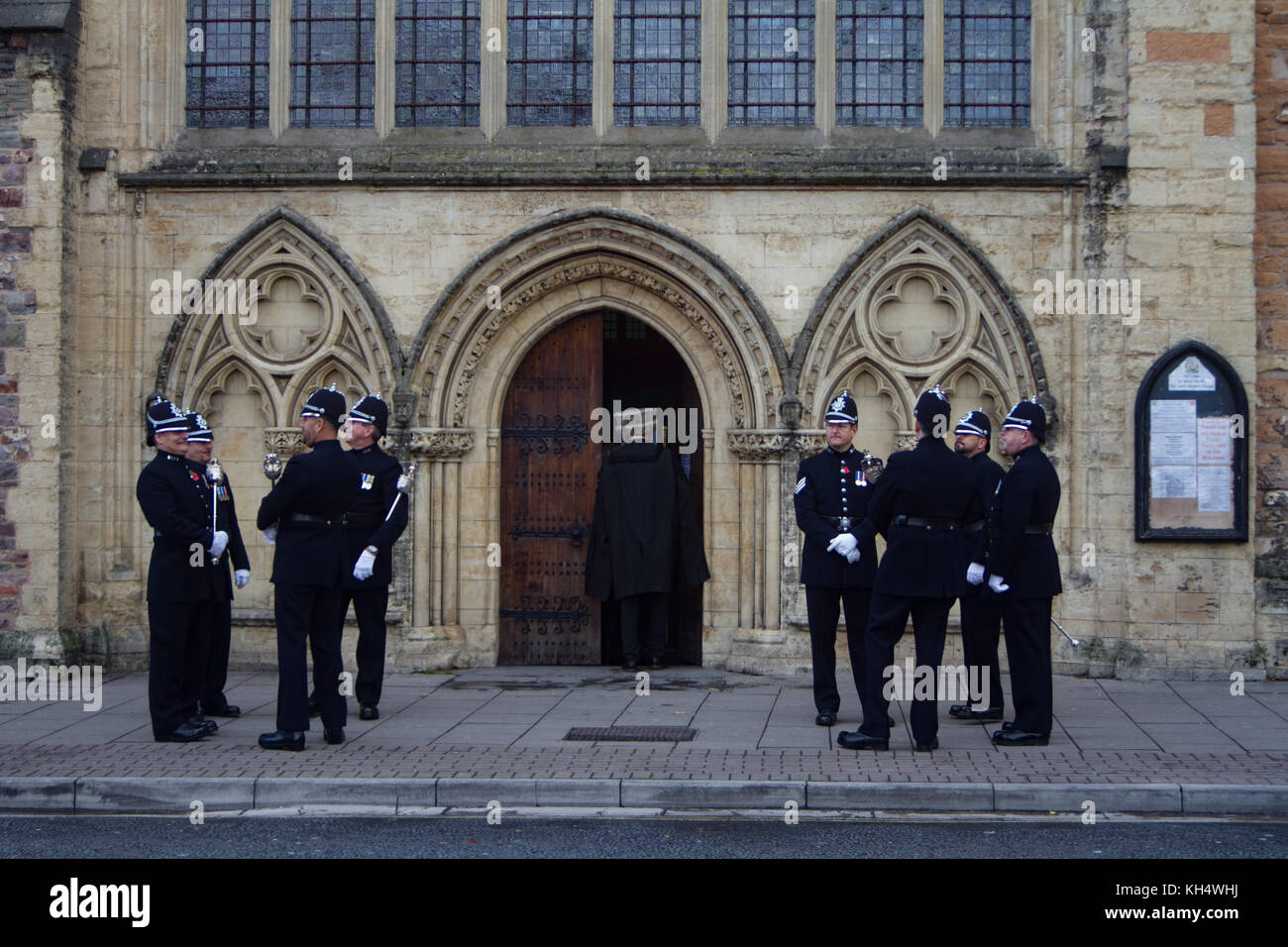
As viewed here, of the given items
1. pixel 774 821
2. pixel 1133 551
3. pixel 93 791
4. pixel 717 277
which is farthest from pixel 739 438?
pixel 93 791

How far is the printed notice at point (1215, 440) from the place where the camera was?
477 inches

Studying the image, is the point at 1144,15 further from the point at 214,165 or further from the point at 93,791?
the point at 93,791

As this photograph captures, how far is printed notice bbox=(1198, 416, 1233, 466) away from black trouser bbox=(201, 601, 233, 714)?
7871mm

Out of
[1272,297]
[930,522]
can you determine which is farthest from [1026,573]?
[1272,297]

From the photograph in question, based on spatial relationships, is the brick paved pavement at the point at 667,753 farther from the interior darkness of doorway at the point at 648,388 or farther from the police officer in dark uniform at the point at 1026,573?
the interior darkness of doorway at the point at 648,388

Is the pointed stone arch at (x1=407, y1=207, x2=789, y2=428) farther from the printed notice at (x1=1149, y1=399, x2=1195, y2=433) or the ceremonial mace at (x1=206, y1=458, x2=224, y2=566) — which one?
the printed notice at (x1=1149, y1=399, x2=1195, y2=433)

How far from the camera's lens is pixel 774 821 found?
765cm

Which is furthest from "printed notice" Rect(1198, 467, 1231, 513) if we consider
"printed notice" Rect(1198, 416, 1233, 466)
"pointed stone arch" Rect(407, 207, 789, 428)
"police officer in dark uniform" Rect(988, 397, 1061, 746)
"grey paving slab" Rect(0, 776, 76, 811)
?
"grey paving slab" Rect(0, 776, 76, 811)

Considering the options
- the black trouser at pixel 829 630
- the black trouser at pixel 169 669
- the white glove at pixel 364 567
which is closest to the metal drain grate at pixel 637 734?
the black trouser at pixel 829 630

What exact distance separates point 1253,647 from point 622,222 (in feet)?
21.0

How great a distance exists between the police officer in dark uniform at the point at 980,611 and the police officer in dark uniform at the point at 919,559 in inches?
27.3

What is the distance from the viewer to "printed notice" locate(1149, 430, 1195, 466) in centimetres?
1217

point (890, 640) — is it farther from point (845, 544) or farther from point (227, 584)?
point (227, 584)

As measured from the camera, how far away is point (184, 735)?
371 inches
